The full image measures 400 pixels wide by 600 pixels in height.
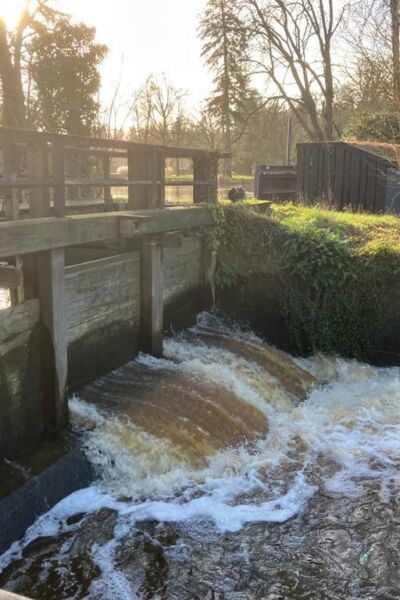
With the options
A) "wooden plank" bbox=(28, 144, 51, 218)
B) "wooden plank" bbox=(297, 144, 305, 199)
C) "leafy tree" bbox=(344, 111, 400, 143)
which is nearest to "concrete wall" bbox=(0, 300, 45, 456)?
"wooden plank" bbox=(28, 144, 51, 218)

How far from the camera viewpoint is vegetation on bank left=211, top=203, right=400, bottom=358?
9320mm

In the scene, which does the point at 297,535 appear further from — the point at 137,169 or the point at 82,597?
the point at 137,169

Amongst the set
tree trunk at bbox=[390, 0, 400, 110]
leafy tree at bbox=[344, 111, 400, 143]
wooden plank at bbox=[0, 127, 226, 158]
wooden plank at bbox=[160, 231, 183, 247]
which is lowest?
wooden plank at bbox=[160, 231, 183, 247]

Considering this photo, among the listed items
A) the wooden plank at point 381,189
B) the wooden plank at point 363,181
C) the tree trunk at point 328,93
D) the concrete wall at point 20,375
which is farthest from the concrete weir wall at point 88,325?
the tree trunk at point 328,93

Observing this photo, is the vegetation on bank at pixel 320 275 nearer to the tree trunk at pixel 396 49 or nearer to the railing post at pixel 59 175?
the tree trunk at pixel 396 49

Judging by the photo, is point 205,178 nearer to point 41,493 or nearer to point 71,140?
point 71,140

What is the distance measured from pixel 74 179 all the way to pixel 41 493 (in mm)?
4043

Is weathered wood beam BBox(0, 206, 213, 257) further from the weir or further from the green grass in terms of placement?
the green grass

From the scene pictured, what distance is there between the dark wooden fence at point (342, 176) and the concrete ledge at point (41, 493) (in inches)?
421

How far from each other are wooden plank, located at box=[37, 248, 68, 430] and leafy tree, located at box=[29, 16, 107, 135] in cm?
1240

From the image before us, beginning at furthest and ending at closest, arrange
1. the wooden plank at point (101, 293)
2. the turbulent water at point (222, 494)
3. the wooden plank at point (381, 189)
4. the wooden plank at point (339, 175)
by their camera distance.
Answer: the wooden plank at point (339, 175)
the wooden plank at point (381, 189)
the wooden plank at point (101, 293)
the turbulent water at point (222, 494)

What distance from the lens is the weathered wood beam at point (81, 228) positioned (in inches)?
211

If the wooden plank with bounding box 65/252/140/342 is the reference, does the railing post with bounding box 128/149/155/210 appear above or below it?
above

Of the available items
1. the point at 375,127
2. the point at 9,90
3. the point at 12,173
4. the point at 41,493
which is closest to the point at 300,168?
the point at 375,127
